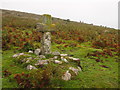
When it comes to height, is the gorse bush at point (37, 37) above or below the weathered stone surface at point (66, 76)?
above

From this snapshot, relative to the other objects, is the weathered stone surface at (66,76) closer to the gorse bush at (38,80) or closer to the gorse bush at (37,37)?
the gorse bush at (38,80)

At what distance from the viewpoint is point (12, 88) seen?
6.32 m

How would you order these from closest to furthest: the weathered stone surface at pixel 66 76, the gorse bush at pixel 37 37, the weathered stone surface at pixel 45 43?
the weathered stone surface at pixel 66 76 → the weathered stone surface at pixel 45 43 → the gorse bush at pixel 37 37

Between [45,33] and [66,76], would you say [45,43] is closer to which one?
[45,33]

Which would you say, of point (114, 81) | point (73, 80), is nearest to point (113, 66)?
point (114, 81)

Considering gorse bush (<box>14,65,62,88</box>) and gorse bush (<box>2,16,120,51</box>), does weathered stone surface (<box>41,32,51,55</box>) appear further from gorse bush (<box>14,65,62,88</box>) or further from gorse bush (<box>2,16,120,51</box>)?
gorse bush (<box>14,65,62,88</box>)

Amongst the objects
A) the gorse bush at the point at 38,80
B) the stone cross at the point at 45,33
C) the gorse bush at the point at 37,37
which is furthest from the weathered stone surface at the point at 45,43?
the gorse bush at the point at 38,80

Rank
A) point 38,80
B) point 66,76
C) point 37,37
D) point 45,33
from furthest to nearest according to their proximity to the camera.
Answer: point 37,37 → point 45,33 → point 66,76 → point 38,80

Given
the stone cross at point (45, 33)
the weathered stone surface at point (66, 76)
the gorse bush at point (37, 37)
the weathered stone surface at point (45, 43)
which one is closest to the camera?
the weathered stone surface at point (66, 76)

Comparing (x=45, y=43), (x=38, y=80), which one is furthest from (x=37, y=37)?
(x=38, y=80)

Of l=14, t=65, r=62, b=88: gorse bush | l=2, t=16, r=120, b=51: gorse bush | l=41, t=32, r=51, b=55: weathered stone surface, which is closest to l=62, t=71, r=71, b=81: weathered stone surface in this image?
l=14, t=65, r=62, b=88: gorse bush

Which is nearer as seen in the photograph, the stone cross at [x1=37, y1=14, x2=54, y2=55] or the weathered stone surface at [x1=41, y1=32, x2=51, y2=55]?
the stone cross at [x1=37, y1=14, x2=54, y2=55]

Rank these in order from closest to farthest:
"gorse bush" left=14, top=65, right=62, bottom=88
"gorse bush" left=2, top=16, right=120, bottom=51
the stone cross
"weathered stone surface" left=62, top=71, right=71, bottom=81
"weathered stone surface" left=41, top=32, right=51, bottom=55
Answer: "gorse bush" left=14, top=65, right=62, bottom=88 < "weathered stone surface" left=62, top=71, right=71, bottom=81 < the stone cross < "weathered stone surface" left=41, top=32, right=51, bottom=55 < "gorse bush" left=2, top=16, right=120, bottom=51

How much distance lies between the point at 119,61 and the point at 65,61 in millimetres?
4976
